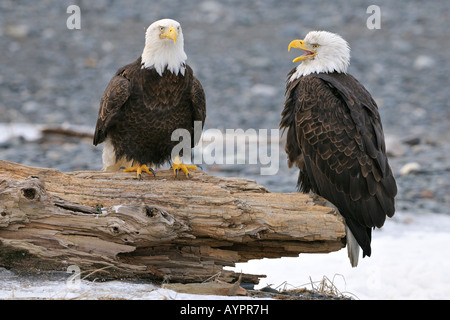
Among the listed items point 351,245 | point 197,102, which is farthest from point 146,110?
point 351,245

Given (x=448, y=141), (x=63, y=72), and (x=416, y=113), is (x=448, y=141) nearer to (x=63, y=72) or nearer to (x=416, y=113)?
(x=416, y=113)

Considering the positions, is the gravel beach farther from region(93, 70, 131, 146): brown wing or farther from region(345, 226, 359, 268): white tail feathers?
region(93, 70, 131, 146): brown wing

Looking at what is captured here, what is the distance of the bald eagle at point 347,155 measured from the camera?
5.32 meters

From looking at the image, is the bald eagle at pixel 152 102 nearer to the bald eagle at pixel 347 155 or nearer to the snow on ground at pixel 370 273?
the bald eagle at pixel 347 155

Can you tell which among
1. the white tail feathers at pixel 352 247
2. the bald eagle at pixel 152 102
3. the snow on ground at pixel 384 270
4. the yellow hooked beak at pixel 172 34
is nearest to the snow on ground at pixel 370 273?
the snow on ground at pixel 384 270

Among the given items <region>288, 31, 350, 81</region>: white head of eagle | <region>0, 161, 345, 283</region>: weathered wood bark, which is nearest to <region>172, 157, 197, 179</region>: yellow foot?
<region>0, 161, 345, 283</region>: weathered wood bark

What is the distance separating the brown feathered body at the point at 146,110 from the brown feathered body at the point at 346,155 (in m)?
0.98

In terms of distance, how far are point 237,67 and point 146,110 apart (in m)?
9.49

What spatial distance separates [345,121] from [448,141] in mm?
7055

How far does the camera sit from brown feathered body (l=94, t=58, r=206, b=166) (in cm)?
558

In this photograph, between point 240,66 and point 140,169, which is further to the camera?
point 240,66

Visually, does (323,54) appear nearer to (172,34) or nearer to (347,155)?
(347,155)

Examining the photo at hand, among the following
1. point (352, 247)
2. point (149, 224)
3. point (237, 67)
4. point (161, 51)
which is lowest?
point (352, 247)

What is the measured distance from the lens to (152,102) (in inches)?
220
